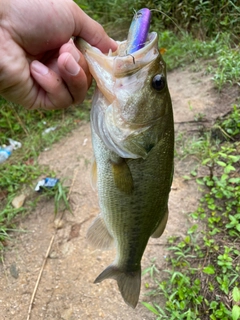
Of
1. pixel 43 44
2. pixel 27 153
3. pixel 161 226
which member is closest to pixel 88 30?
pixel 43 44

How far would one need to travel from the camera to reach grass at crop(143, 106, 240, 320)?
85.9 inches

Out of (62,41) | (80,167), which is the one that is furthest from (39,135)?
(62,41)

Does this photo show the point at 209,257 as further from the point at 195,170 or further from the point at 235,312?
the point at 195,170

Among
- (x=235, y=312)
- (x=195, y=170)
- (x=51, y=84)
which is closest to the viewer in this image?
(x=51, y=84)

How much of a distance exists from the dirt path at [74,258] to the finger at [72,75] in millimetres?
1555

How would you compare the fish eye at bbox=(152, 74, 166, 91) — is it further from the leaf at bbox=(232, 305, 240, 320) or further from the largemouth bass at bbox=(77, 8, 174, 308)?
the leaf at bbox=(232, 305, 240, 320)

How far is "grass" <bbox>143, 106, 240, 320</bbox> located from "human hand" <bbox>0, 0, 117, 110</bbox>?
147 cm

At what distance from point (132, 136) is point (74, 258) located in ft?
5.61

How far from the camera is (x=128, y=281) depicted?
6.01 feet

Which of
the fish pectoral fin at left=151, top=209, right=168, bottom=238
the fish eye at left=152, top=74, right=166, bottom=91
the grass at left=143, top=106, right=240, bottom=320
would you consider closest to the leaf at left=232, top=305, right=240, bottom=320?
the grass at left=143, top=106, right=240, bottom=320

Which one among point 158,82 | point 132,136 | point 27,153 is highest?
point 158,82

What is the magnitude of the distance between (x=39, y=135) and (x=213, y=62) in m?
2.51

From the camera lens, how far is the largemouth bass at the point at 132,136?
4.55 feet

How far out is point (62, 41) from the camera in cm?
160
